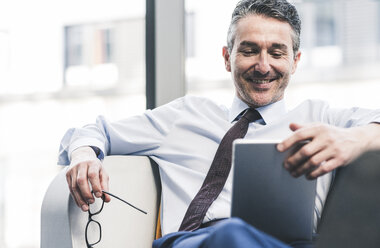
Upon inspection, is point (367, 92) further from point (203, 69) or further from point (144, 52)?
point (144, 52)

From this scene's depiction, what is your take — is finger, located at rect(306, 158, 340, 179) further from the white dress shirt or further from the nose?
the nose

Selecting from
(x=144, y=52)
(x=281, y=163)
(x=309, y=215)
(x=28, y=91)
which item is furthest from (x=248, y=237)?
(x=28, y=91)

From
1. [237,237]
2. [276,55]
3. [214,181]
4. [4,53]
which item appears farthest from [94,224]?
[4,53]

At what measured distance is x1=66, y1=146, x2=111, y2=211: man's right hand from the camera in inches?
41.4

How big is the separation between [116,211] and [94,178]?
6.1 inches

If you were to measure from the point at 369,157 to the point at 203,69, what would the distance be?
4.55 feet

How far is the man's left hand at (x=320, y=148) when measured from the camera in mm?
868

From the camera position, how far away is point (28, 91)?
99.6 inches

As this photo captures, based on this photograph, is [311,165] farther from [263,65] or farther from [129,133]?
[129,133]

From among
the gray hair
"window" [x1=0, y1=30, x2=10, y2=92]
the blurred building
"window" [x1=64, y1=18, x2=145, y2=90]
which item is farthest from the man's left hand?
"window" [x1=0, y1=30, x2=10, y2=92]

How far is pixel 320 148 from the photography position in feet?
2.97

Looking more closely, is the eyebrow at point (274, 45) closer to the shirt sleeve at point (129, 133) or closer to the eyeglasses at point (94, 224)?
the shirt sleeve at point (129, 133)

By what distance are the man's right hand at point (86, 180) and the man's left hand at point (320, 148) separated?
17.8 inches

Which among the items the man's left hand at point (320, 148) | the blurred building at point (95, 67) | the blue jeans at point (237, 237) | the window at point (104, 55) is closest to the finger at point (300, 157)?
the man's left hand at point (320, 148)
